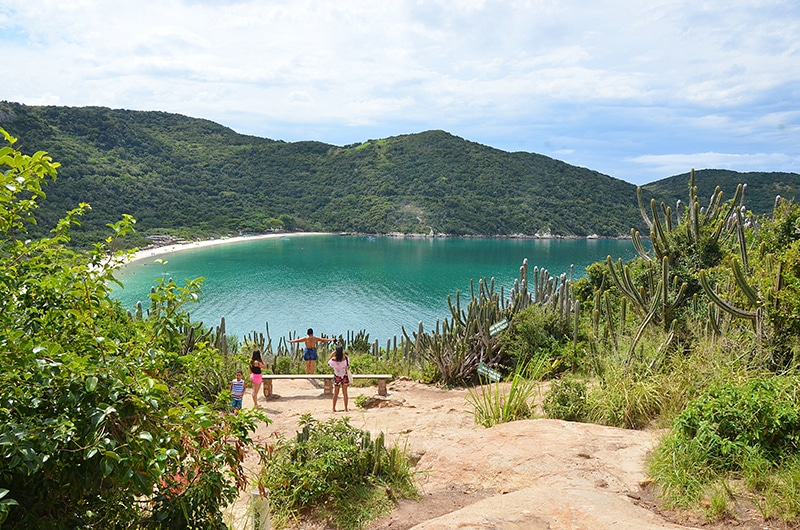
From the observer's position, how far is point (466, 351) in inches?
448

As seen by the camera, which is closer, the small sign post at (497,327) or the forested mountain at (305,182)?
the small sign post at (497,327)

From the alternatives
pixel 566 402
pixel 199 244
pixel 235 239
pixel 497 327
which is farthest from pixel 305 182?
pixel 566 402

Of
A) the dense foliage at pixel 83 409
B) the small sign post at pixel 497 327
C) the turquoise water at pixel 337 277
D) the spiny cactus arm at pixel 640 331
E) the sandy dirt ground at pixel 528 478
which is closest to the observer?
the dense foliage at pixel 83 409

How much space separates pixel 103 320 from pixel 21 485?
1.05 m

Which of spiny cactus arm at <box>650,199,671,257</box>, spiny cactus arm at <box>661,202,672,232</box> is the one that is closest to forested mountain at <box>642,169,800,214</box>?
spiny cactus arm at <box>661,202,672,232</box>

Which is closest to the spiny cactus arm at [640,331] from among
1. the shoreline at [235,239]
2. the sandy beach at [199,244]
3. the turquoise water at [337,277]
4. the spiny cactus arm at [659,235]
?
the spiny cactus arm at [659,235]

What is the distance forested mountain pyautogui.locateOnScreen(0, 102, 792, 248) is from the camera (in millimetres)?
83062

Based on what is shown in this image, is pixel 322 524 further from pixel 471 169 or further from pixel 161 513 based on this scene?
pixel 471 169

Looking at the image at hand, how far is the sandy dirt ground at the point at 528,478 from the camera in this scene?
3967 mm

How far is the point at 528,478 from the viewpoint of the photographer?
16.4 ft

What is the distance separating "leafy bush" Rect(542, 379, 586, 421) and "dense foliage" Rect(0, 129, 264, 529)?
4.80m

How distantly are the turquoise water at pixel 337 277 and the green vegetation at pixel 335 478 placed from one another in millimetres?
13815

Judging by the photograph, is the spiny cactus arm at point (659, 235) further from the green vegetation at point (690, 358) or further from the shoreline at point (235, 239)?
the shoreline at point (235, 239)

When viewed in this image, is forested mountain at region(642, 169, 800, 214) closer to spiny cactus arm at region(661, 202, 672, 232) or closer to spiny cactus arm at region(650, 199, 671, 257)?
spiny cactus arm at region(661, 202, 672, 232)
